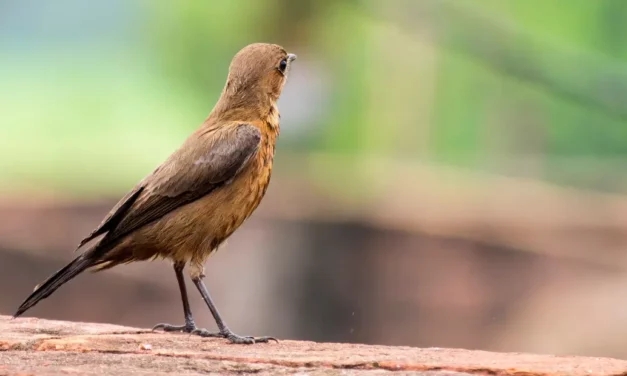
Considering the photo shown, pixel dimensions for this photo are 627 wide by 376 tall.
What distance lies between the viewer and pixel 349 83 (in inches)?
391

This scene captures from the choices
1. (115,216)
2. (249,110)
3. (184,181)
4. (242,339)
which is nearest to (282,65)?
(249,110)

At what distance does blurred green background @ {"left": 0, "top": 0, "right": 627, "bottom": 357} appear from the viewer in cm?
909

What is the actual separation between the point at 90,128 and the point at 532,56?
11.5ft

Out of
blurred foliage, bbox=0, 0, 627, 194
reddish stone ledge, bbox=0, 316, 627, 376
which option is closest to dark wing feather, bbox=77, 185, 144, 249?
reddish stone ledge, bbox=0, 316, 627, 376

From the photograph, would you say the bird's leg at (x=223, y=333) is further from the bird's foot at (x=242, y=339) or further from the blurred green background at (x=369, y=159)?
the blurred green background at (x=369, y=159)

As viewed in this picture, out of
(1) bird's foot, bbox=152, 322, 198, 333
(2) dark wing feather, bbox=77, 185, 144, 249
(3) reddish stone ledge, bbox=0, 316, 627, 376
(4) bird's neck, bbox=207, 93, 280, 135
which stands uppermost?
(4) bird's neck, bbox=207, 93, 280, 135

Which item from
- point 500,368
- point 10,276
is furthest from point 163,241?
point 10,276

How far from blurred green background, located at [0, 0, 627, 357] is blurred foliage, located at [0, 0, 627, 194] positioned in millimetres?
17

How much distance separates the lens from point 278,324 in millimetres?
9023

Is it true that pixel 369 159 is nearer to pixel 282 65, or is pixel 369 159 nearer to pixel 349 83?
pixel 349 83

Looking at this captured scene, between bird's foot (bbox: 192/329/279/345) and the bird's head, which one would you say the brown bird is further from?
the bird's head

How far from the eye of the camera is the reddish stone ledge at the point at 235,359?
4.38 metres

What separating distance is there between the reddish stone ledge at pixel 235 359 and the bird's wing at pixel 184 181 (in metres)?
0.59

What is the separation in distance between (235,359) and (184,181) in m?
1.28
